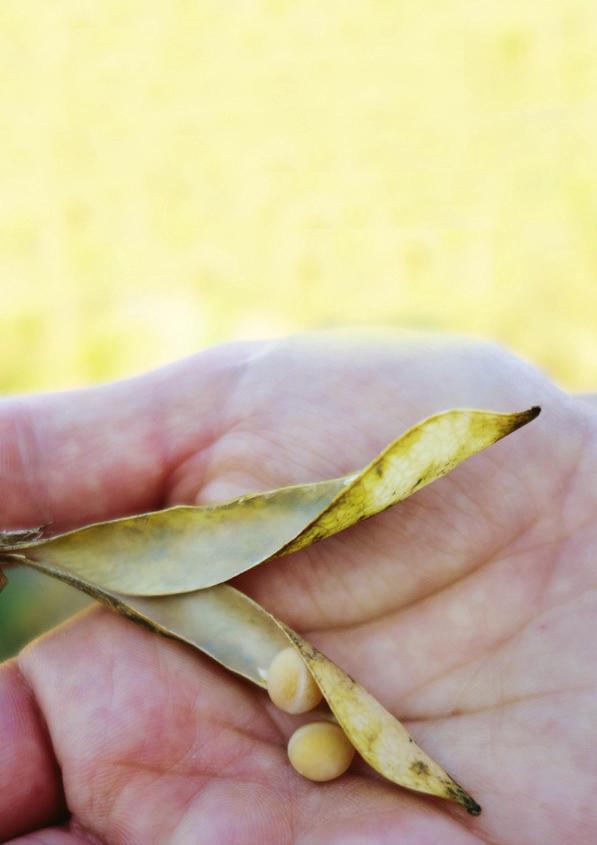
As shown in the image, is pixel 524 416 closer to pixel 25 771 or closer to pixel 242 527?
pixel 242 527

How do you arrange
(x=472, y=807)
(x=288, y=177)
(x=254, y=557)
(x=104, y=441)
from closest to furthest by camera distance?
(x=472, y=807) → (x=254, y=557) → (x=104, y=441) → (x=288, y=177)

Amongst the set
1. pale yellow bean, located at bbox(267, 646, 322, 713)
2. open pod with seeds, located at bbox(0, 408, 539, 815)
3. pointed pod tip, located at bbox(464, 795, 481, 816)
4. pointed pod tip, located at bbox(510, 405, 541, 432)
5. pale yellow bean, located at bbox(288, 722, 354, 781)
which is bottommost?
pointed pod tip, located at bbox(464, 795, 481, 816)

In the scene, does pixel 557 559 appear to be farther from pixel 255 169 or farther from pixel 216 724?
pixel 255 169

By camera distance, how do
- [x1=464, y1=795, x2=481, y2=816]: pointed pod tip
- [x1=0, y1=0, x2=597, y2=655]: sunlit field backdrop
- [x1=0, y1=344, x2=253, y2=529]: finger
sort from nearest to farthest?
1. [x1=464, y1=795, x2=481, y2=816]: pointed pod tip
2. [x1=0, y1=344, x2=253, y2=529]: finger
3. [x1=0, y1=0, x2=597, y2=655]: sunlit field backdrop

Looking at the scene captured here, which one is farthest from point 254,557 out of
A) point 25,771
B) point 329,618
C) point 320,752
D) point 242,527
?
point 25,771

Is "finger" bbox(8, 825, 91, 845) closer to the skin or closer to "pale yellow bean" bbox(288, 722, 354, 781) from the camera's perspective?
the skin

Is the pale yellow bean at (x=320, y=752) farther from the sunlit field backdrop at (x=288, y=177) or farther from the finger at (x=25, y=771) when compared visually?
the sunlit field backdrop at (x=288, y=177)

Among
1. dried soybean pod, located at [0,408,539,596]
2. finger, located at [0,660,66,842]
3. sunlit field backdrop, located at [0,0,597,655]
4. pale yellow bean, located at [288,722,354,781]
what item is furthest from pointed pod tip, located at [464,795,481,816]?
sunlit field backdrop, located at [0,0,597,655]

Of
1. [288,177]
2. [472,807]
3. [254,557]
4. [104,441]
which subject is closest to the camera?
[472,807]
